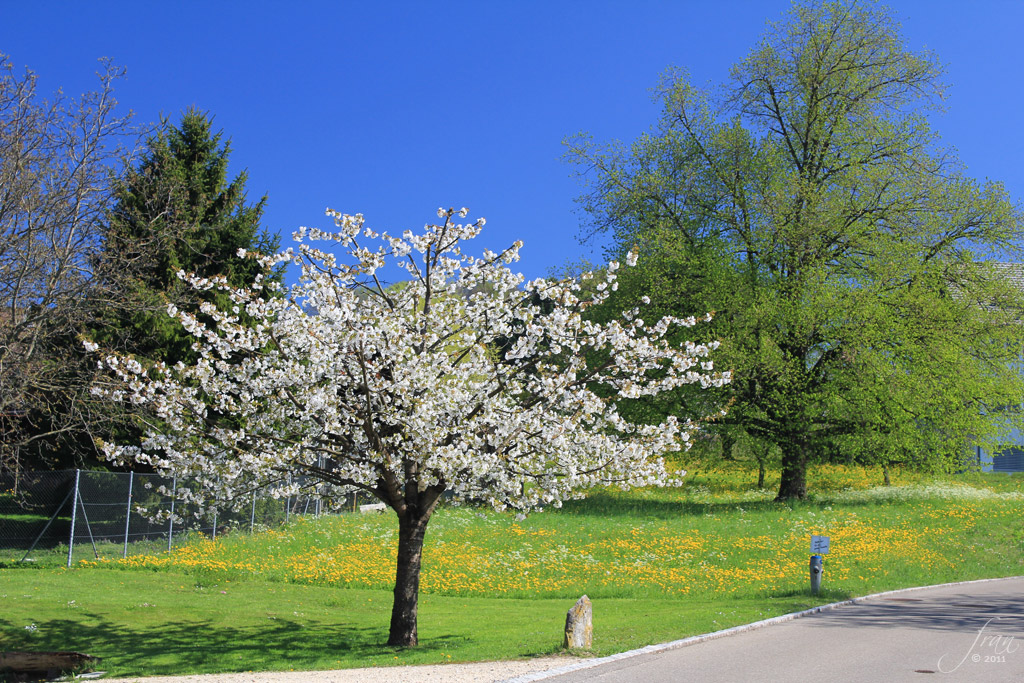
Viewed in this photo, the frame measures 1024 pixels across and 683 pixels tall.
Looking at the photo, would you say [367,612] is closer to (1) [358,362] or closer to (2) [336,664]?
(2) [336,664]

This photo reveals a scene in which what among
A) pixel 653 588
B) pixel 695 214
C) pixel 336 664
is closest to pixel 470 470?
pixel 336 664

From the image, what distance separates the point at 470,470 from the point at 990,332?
25.4 meters

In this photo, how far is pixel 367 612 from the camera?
16.5m

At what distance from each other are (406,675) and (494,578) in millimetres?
9877

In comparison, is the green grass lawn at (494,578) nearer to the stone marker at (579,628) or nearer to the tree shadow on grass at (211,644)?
the tree shadow on grass at (211,644)

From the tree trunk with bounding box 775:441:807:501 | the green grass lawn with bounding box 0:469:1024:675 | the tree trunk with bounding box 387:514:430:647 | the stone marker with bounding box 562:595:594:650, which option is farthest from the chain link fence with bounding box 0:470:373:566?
the tree trunk with bounding box 775:441:807:501

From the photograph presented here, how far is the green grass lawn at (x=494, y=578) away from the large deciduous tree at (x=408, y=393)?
2.34 metres

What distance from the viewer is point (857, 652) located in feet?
35.8

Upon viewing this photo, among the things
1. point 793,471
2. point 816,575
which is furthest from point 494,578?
point 793,471

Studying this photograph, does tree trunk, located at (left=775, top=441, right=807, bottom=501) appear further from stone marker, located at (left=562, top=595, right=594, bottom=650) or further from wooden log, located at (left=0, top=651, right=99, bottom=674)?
wooden log, located at (left=0, top=651, right=99, bottom=674)

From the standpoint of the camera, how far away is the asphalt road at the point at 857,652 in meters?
9.41

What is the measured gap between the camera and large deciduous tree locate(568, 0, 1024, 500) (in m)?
28.3

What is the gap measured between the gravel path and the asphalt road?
24.9 inches

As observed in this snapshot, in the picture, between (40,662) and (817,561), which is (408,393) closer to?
(40,662)
